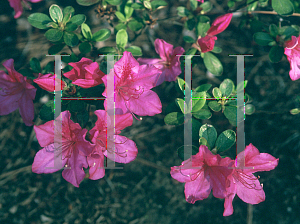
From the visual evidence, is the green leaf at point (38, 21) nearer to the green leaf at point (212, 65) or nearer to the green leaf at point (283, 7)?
the green leaf at point (212, 65)

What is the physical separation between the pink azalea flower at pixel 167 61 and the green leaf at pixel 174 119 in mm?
181

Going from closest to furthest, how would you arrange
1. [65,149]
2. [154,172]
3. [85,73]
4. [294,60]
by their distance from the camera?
[85,73], [65,149], [294,60], [154,172]

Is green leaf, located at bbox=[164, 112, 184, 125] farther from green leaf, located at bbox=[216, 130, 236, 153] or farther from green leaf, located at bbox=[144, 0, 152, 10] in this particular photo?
green leaf, located at bbox=[144, 0, 152, 10]

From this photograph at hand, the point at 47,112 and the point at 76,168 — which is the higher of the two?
the point at 47,112

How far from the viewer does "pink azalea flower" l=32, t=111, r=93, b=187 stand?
3.32 ft

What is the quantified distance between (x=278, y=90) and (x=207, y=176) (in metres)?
1.19

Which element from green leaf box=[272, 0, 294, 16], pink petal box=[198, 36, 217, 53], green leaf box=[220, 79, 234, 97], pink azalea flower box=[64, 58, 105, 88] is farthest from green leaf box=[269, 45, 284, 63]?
pink azalea flower box=[64, 58, 105, 88]

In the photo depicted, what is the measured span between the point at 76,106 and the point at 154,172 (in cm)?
95

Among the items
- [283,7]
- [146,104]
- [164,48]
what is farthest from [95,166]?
[283,7]

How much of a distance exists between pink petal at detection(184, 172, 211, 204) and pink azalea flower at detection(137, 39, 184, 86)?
0.52 metres

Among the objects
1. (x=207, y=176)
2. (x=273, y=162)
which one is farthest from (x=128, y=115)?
(x=273, y=162)

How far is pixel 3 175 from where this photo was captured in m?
1.83

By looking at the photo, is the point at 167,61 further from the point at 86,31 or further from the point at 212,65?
the point at 86,31

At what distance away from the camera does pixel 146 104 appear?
1.12m
